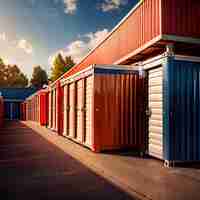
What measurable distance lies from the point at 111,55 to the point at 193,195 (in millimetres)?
8431

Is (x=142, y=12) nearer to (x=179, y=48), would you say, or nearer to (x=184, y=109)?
(x=179, y=48)

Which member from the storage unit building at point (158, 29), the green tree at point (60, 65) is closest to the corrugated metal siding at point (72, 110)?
the storage unit building at point (158, 29)

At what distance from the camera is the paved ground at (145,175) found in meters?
4.65

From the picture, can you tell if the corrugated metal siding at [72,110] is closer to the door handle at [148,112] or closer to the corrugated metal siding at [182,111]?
the door handle at [148,112]

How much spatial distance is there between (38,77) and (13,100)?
37.7 m

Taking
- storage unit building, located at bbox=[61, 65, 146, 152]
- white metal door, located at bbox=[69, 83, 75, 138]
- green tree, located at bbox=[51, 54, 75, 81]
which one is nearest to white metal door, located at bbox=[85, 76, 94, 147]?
storage unit building, located at bbox=[61, 65, 146, 152]

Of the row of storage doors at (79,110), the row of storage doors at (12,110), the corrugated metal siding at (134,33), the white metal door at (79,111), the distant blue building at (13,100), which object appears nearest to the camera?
the corrugated metal siding at (134,33)

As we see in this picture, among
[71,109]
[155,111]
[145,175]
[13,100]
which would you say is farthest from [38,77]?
[145,175]

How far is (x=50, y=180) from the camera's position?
18.0 ft

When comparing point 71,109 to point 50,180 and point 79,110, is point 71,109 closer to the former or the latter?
point 79,110

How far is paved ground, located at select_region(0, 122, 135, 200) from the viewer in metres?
4.57

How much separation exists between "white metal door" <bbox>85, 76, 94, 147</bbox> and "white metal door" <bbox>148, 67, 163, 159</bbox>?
207 cm

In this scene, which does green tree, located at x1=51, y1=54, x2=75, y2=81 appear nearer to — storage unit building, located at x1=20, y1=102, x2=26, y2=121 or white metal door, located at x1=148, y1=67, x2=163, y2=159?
storage unit building, located at x1=20, y1=102, x2=26, y2=121

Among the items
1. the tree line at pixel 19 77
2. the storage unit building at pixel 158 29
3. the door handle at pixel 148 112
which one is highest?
the tree line at pixel 19 77
